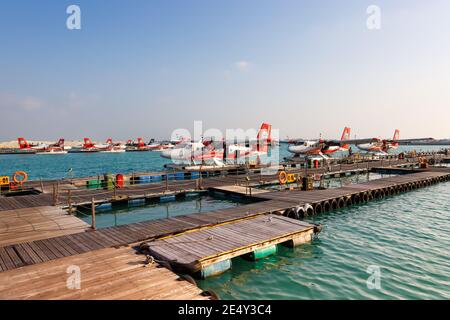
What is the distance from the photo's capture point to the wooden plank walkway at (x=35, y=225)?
38.1ft

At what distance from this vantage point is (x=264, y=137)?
169ft

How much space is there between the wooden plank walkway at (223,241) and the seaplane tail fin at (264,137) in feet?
114

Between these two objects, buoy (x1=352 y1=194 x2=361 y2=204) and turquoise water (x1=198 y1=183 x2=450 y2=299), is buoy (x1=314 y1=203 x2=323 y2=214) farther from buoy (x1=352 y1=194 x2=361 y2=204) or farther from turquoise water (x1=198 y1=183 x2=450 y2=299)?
buoy (x1=352 y1=194 x2=361 y2=204)

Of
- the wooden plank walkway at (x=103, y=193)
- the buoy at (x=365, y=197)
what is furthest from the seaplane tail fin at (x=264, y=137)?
the buoy at (x=365, y=197)

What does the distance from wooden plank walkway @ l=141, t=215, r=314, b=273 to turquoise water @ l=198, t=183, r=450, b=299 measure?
768 mm

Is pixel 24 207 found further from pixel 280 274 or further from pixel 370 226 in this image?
pixel 370 226

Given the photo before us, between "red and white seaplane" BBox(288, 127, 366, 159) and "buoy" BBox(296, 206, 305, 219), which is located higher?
"red and white seaplane" BBox(288, 127, 366, 159)

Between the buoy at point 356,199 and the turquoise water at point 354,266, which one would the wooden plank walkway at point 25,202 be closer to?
the turquoise water at point 354,266

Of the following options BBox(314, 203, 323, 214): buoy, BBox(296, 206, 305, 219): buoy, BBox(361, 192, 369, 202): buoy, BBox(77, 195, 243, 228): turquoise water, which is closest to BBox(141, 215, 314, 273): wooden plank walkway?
BBox(296, 206, 305, 219): buoy

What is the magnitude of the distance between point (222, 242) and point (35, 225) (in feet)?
30.1

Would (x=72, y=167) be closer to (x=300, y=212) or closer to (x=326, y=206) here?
(x=326, y=206)

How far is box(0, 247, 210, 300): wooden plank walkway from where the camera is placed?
687 cm
